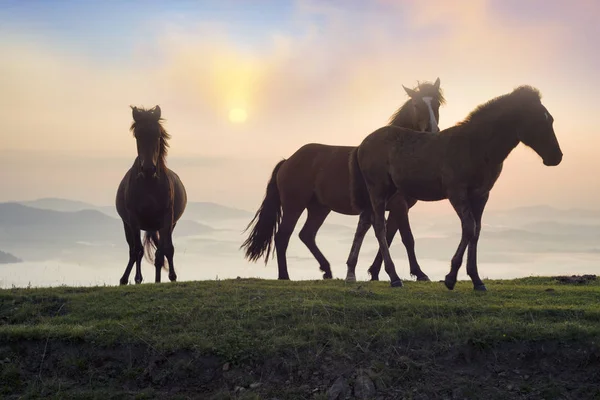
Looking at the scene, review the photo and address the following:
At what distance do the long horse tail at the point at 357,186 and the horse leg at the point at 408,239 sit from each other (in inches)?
53.5

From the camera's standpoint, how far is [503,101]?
1208 centimetres

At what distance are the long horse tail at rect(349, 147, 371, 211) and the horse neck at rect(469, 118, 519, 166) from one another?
7.66 feet

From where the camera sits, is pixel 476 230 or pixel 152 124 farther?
pixel 152 124

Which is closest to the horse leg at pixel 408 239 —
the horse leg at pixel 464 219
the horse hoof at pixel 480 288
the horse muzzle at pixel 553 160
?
the horse hoof at pixel 480 288

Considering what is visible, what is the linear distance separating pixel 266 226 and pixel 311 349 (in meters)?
7.78

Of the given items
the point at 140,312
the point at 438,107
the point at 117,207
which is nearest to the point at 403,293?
the point at 140,312

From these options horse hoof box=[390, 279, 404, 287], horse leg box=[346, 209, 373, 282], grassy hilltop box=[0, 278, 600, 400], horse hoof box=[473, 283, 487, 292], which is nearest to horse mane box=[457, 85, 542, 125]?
horse leg box=[346, 209, 373, 282]

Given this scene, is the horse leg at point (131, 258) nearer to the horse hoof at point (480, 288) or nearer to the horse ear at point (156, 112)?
the horse ear at point (156, 112)

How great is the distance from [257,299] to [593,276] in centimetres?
750

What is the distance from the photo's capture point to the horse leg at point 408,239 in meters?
14.5

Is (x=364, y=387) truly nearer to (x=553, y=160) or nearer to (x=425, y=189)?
(x=425, y=189)

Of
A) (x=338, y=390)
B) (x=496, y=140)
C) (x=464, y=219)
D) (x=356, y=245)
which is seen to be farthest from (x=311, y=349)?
(x=496, y=140)

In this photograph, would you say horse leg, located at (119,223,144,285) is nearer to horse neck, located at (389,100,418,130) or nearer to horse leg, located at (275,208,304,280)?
horse leg, located at (275,208,304,280)

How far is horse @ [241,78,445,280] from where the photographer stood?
1499cm
